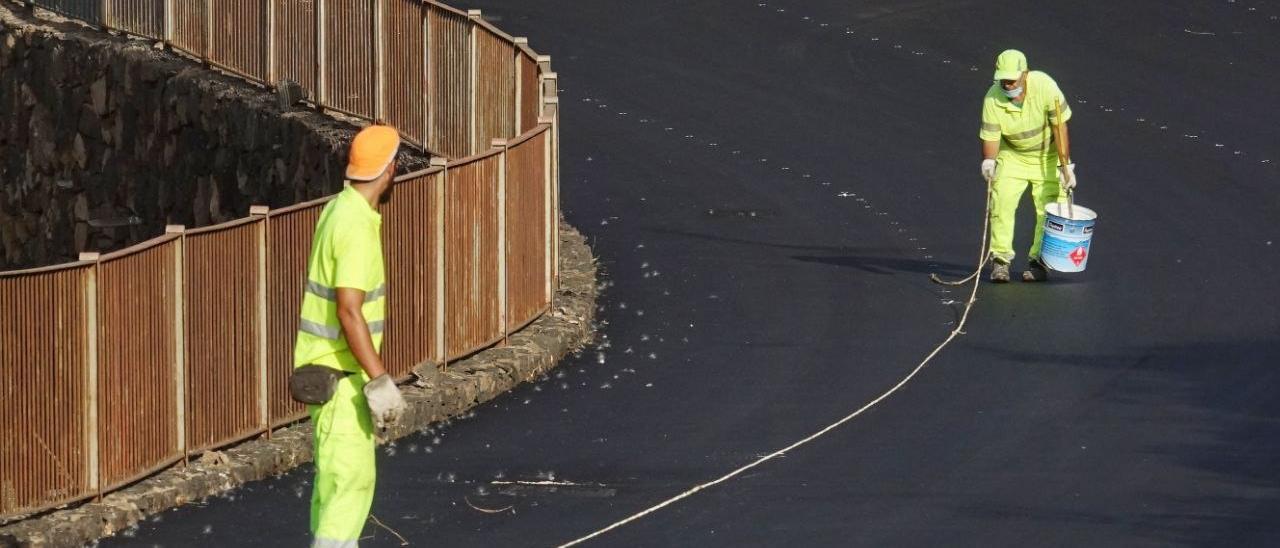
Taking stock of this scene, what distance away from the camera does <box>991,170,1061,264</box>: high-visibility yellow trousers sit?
633 inches

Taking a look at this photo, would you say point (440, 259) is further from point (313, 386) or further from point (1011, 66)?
point (1011, 66)

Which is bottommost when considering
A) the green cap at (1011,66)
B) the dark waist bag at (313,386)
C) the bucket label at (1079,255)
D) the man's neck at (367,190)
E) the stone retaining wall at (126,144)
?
the stone retaining wall at (126,144)

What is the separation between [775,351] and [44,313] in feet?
17.5

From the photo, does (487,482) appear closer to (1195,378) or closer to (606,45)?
(1195,378)

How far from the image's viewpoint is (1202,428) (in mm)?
12453

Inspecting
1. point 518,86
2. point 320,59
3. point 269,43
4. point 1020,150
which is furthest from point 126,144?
point 1020,150

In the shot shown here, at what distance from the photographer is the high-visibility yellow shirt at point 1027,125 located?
16.1 m

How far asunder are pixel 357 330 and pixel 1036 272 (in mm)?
8428

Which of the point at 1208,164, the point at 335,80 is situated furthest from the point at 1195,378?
the point at 335,80

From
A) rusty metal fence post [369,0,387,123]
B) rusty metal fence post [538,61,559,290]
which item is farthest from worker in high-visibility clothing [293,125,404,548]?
rusty metal fence post [369,0,387,123]

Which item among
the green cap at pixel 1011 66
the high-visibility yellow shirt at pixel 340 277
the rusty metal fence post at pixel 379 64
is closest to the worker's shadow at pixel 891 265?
the green cap at pixel 1011 66

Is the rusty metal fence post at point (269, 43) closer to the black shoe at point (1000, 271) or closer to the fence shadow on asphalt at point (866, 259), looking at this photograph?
the fence shadow on asphalt at point (866, 259)

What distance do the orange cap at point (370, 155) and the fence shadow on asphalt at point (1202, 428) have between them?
12.0 ft

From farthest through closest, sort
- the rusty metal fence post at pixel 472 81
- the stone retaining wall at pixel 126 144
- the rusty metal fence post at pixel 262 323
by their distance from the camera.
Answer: the stone retaining wall at pixel 126 144
the rusty metal fence post at pixel 472 81
the rusty metal fence post at pixel 262 323
